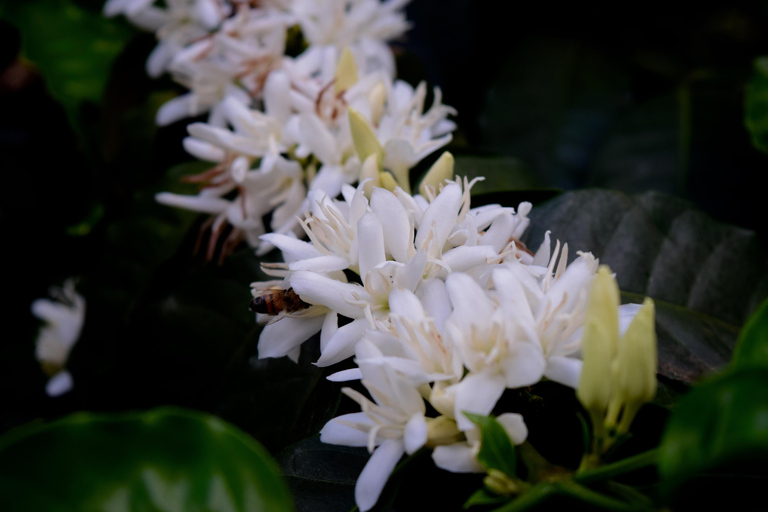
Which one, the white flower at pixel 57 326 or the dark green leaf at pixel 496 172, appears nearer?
the dark green leaf at pixel 496 172

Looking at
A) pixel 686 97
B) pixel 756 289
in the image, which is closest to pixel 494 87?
pixel 686 97

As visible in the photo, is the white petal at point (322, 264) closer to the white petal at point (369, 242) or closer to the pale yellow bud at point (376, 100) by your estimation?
the white petal at point (369, 242)

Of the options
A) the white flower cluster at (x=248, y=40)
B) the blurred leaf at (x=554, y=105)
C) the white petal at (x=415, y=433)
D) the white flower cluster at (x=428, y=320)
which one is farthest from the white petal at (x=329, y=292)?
Answer: the blurred leaf at (x=554, y=105)

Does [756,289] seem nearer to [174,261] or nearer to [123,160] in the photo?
[174,261]

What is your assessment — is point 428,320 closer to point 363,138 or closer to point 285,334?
point 285,334

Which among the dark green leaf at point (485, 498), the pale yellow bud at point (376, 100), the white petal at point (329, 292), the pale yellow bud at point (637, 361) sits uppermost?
the pale yellow bud at point (376, 100)

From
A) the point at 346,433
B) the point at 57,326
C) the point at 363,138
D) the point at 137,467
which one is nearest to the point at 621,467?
the point at 346,433
